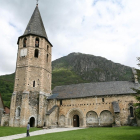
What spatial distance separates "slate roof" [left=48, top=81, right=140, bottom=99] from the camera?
27422 mm

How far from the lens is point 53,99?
96.1 feet

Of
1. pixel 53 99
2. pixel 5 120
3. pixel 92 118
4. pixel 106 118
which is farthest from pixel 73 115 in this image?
pixel 5 120

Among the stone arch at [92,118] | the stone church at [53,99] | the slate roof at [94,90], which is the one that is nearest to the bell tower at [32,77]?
the stone church at [53,99]

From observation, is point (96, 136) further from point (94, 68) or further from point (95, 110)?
point (94, 68)

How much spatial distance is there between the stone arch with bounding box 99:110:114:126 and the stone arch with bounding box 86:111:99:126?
0.87 m

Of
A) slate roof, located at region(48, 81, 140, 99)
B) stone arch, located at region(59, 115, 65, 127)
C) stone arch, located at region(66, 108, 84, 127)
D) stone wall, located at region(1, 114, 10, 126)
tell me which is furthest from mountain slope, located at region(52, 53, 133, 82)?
stone wall, located at region(1, 114, 10, 126)

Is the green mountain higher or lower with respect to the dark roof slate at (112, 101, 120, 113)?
higher

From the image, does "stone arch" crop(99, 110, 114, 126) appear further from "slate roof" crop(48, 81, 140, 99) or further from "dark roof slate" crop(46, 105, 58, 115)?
"dark roof slate" crop(46, 105, 58, 115)

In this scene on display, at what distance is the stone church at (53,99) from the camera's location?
25.9 m

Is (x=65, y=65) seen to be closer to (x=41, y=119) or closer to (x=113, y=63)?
(x=113, y=63)

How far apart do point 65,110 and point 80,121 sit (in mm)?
3404

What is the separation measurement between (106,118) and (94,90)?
561 cm

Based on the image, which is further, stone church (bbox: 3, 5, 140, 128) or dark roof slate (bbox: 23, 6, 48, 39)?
dark roof slate (bbox: 23, 6, 48, 39)

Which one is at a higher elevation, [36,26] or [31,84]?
[36,26]
